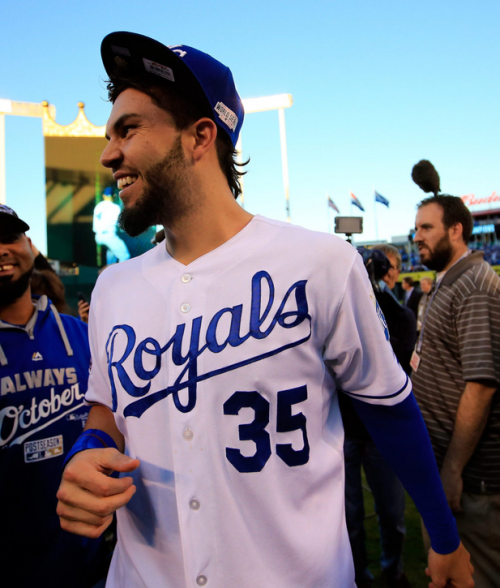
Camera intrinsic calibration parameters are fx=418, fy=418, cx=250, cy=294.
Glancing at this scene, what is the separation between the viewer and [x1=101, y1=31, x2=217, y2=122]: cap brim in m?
1.27

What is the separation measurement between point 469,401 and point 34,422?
6.87 ft

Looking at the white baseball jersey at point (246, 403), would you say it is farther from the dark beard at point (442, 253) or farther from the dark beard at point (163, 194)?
the dark beard at point (442, 253)

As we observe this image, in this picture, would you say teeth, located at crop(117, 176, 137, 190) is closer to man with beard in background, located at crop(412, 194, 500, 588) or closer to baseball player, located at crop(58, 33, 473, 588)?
baseball player, located at crop(58, 33, 473, 588)

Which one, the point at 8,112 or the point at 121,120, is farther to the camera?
the point at 8,112

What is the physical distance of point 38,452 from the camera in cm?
191

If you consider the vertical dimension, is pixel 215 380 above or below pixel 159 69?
below

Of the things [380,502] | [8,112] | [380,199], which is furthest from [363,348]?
[380,199]

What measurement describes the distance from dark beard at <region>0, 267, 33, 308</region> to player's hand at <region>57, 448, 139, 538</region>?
1.42 meters

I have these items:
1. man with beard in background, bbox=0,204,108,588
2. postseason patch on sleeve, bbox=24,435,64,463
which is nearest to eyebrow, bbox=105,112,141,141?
man with beard in background, bbox=0,204,108,588

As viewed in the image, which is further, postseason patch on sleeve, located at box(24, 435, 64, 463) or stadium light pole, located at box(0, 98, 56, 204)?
stadium light pole, located at box(0, 98, 56, 204)

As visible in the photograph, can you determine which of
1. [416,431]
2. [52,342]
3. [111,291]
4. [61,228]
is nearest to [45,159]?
[61,228]

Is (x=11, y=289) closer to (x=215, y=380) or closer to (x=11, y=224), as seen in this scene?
(x=11, y=224)

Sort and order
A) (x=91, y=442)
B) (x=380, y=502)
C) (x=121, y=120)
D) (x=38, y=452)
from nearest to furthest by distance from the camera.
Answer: (x=91, y=442) < (x=121, y=120) < (x=38, y=452) < (x=380, y=502)

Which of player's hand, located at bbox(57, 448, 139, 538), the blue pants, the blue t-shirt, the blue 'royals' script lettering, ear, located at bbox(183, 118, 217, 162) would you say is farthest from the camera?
the blue pants
